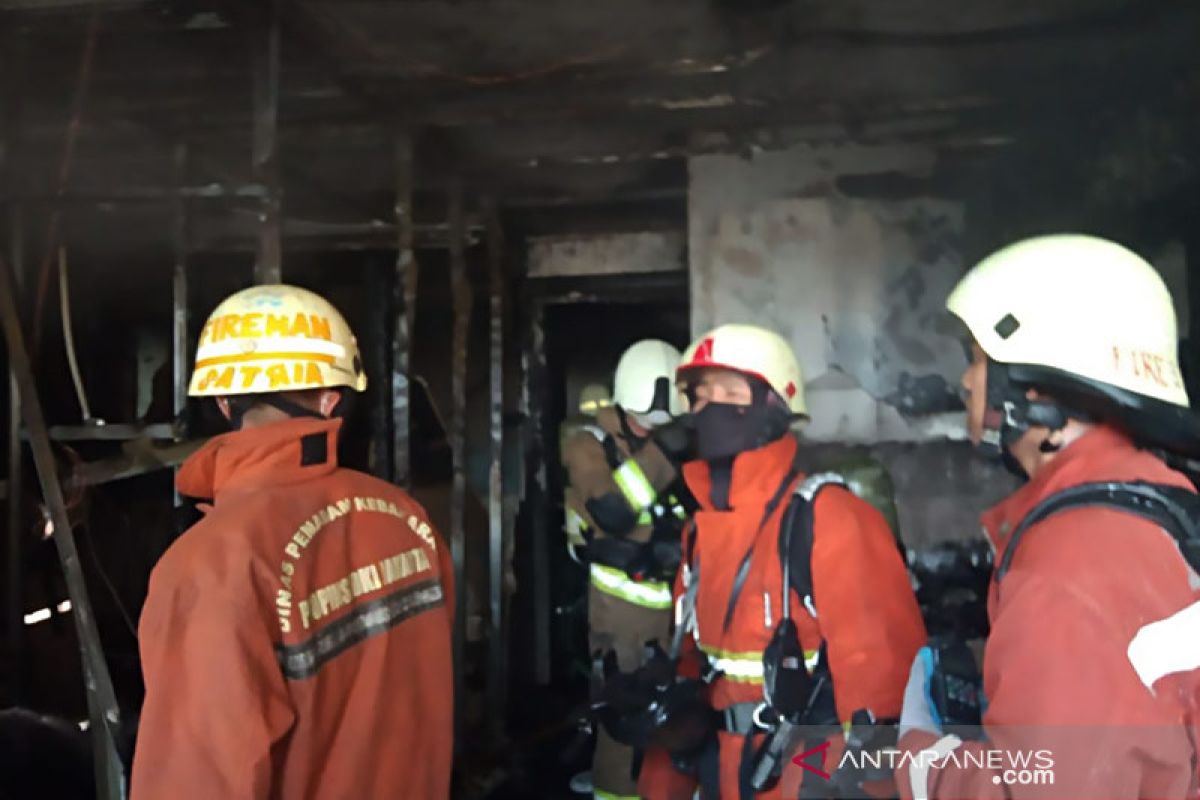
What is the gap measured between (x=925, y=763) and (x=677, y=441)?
2583 mm

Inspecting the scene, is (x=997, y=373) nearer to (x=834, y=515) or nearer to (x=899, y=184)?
(x=834, y=515)

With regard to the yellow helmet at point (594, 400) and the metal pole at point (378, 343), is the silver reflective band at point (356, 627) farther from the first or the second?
the metal pole at point (378, 343)

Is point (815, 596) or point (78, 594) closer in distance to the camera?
point (815, 596)

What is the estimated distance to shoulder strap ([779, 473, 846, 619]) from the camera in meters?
2.27

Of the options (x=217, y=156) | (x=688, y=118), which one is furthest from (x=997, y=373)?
(x=217, y=156)

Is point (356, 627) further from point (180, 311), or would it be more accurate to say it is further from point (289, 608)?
point (180, 311)

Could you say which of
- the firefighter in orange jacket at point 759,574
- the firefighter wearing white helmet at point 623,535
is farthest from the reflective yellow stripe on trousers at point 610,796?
the firefighter in orange jacket at point 759,574

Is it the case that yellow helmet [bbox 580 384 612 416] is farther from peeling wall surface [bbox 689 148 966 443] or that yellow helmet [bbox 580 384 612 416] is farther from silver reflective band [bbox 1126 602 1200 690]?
silver reflective band [bbox 1126 602 1200 690]

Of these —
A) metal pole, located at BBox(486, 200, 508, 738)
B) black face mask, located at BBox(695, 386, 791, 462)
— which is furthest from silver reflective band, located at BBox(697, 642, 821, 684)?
metal pole, located at BBox(486, 200, 508, 738)

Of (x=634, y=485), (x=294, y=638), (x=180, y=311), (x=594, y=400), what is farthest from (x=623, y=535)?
(x=294, y=638)

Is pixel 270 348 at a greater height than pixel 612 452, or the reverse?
pixel 270 348

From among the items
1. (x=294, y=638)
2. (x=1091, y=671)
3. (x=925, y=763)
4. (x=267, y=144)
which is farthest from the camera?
(x=267, y=144)

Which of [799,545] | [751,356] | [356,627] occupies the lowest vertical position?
[356,627]

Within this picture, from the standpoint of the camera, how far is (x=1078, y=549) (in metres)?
1.34
